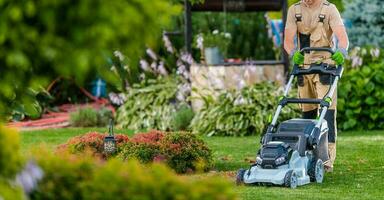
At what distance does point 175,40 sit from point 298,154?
29.6ft

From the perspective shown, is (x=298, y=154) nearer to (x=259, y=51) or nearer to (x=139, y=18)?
(x=139, y=18)

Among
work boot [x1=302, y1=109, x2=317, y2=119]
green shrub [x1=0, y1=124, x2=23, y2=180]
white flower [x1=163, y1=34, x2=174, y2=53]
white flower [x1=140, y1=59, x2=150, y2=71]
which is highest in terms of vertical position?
white flower [x1=163, y1=34, x2=174, y2=53]

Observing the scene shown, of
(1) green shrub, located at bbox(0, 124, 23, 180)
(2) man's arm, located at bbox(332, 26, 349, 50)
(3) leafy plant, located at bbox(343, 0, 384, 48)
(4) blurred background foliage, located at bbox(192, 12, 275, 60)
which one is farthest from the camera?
(4) blurred background foliage, located at bbox(192, 12, 275, 60)

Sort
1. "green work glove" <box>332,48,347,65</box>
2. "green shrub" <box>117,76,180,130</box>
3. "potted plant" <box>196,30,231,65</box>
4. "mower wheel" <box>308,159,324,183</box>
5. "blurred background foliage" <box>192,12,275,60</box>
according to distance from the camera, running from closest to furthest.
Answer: "mower wheel" <box>308,159,324,183</box> → "green work glove" <box>332,48,347,65</box> → "green shrub" <box>117,76,180,130</box> → "potted plant" <box>196,30,231,65</box> → "blurred background foliage" <box>192,12,275,60</box>

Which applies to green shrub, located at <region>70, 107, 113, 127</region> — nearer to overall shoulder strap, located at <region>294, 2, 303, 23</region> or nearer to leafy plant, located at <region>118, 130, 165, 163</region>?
leafy plant, located at <region>118, 130, 165, 163</region>

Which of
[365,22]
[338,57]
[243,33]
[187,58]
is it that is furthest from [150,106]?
[338,57]

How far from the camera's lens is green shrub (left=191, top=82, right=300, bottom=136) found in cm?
1462

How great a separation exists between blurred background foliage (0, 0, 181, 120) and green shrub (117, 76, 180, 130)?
35.0 feet

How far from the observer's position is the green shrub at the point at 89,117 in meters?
16.1

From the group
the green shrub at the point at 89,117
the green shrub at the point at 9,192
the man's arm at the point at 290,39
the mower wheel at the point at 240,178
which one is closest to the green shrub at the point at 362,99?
the green shrub at the point at 89,117

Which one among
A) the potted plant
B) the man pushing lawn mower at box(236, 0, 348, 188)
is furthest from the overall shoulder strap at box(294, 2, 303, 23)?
the potted plant

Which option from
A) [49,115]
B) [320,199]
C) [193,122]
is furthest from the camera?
[49,115]

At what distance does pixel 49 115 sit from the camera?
689 inches

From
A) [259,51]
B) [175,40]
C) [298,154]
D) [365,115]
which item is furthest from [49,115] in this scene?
[298,154]
